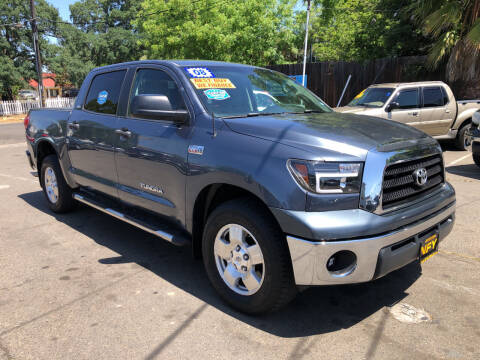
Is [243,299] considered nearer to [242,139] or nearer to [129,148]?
[242,139]

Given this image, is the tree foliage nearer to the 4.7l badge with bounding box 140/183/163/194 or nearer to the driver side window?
the driver side window

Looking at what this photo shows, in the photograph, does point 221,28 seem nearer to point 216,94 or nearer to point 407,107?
point 407,107

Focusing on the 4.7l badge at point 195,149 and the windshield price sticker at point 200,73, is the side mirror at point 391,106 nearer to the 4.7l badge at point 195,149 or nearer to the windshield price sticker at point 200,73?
the windshield price sticker at point 200,73

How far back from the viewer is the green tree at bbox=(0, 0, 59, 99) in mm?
33844

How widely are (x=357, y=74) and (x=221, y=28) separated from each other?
7521 mm

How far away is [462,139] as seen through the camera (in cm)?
1047

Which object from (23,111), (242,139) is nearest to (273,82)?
(242,139)

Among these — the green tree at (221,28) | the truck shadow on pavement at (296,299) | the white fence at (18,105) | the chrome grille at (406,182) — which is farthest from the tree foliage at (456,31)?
the white fence at (18,105)

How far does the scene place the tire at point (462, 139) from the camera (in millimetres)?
10375

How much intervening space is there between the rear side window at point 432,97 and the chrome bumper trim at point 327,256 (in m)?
8.48

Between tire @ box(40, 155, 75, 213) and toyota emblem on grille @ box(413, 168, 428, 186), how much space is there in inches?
172

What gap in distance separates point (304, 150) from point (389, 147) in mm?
633

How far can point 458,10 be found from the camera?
35.3 ft

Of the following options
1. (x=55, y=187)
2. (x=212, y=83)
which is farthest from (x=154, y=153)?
(x=55, y=187)
